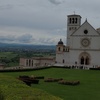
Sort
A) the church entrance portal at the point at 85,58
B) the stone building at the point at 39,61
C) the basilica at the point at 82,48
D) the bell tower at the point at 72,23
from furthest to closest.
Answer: the stone building at the point at 39,61 → the bell tower at the point at 72,23 → the church entrance portal at the point at 85,58 → the basilica at the point at 82,48

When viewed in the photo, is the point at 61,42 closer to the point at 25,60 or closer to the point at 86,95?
the point at 25,60

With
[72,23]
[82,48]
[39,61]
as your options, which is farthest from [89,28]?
[39,61]

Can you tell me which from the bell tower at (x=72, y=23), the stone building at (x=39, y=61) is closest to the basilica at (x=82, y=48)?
the bell tower at (x=72, y=23)

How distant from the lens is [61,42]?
6438 cm

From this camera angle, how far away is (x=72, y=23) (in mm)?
67375

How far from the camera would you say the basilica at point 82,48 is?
200ft

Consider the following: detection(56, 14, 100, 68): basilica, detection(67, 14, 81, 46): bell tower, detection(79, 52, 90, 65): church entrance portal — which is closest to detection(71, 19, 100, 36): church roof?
detection(56, 14, 100, 68): basilica

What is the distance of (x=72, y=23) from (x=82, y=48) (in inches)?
309

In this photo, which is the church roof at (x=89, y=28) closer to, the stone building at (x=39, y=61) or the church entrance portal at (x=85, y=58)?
the church entrance portal at (x=85, y=58)

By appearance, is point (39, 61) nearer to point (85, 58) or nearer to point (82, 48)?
point (82, 48)

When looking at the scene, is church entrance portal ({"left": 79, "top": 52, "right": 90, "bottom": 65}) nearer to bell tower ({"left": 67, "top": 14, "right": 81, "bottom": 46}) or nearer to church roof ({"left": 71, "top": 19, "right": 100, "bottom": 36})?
church roof ({"left": 71, "top": 19, "right": 100, "bottom": 36})

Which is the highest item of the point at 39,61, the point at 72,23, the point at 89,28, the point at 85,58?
the point at 72,23

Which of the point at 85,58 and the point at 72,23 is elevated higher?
the point at 72,23

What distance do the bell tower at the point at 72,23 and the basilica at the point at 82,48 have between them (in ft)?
8.81
